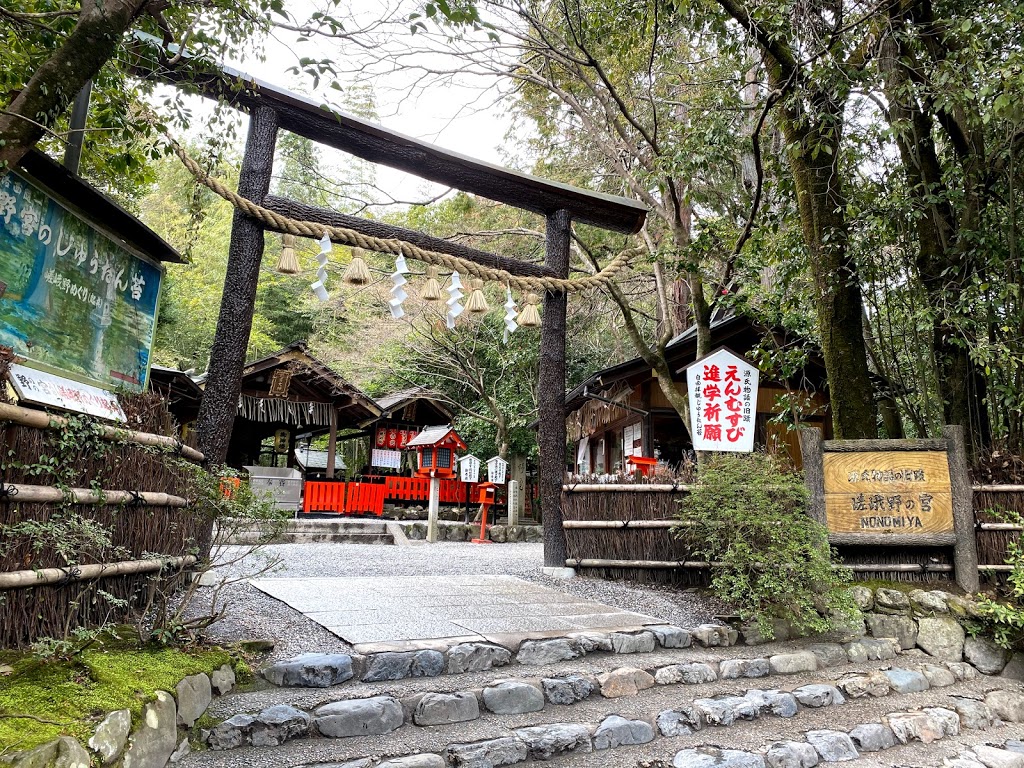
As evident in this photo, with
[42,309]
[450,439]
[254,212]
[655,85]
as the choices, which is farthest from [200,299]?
[42,309]

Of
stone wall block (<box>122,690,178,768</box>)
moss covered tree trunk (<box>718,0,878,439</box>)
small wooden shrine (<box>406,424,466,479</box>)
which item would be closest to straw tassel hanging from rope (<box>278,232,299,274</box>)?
stone wall block (<box>122,690,178,768</box>)

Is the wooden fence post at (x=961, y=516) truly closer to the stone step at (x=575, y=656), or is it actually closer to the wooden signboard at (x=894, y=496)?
the wooden signboard at (x=894, y=496)

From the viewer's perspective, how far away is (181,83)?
4469 mm

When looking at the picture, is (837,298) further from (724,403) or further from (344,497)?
(344,497)

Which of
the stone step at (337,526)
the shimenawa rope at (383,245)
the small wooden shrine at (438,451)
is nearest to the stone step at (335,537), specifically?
the stone step at (337,526)

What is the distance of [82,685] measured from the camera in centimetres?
277

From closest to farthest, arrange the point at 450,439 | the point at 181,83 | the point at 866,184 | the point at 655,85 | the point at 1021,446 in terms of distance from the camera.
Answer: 1. the point at 181,83
2. the point at 1021,446
3. the point at 866,184
4. the point at 655,85
5. the point at 450,439

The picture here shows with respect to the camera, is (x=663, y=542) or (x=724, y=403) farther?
(x=724, y=403)

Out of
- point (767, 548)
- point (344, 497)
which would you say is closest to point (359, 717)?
point (767, 548)

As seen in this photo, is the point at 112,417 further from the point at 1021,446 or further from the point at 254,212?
the point at 1021,446

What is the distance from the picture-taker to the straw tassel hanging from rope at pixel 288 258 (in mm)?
6379

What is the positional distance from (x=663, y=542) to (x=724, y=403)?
1.65 m

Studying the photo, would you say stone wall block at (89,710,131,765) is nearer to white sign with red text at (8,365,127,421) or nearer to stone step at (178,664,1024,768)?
stone step at (178,664,1024,768)

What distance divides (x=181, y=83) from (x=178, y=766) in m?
4.12
